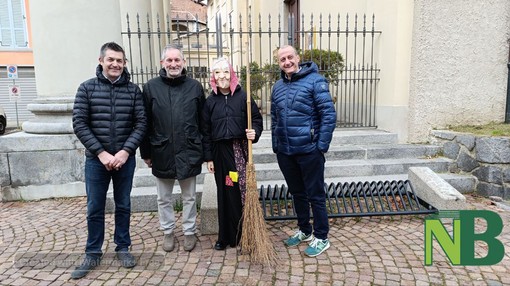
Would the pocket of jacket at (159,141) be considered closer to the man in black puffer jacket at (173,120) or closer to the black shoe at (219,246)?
the man in black puffer jacket at (173,120)

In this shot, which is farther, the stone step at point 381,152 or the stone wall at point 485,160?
the stone step at point 381,152

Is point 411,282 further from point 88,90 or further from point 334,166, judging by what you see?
point 88,90

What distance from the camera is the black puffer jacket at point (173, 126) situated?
10.8 feet

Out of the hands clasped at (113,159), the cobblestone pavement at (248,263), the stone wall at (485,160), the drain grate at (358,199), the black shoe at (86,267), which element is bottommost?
the cobblestone pavement at (248,263)

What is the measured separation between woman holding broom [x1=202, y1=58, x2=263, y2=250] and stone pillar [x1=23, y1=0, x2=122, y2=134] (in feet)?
9.34

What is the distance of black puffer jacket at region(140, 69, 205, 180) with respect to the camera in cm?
329

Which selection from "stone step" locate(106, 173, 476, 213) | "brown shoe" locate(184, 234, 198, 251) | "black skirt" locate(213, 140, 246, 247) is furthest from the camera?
"stone step" locate(106, 173, 476, 213)

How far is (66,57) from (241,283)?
418 centimetres

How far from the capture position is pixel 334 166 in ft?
17.9

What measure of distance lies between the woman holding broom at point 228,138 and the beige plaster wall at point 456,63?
3.82 metres

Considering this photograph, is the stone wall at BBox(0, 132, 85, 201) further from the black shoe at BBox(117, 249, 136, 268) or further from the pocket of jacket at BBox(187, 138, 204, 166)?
the pocket of jacket at BBox(187, 138, 204, 166)

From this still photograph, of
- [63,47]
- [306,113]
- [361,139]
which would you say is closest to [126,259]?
[306,113]

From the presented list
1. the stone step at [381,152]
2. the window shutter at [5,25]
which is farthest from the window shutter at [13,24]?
the stone step at [381,152]

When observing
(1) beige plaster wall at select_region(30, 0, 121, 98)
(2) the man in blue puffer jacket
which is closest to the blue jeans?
(2) the man in blue puffer jacket
